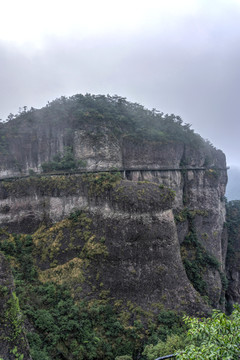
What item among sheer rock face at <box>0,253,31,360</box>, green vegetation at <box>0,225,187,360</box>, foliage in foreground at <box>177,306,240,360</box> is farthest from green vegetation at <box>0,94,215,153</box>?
foliage in foreground at <box>177,306,240,360</box>

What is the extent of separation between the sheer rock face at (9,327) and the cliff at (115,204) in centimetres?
480

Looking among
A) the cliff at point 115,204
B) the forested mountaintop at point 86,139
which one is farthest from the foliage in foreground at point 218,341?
the forested mountaintop at point 86,139

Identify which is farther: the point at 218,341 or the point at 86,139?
the point at 86,139

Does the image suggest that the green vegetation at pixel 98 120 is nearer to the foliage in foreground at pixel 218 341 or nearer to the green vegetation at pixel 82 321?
the green vegetation at pixel 82 321

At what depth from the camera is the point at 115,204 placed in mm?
23328

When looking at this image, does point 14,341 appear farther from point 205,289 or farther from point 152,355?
point 205,289

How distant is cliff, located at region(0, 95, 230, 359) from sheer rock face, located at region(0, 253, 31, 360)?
4.80m

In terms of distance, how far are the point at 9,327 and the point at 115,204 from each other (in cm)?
1292

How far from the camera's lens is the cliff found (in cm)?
2164

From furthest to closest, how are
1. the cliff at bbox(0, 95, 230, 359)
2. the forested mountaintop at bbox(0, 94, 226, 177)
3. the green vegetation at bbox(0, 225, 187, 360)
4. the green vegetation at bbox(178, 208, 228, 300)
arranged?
the forested mountaintop at bbox(0, 94, 226, 177)
the green vegetation at bbox(178, 208, 228, 300)
the cliff at bbox(0, 95, 230, 359)
the green vegetation at bbox(0, 225, 187, 360)

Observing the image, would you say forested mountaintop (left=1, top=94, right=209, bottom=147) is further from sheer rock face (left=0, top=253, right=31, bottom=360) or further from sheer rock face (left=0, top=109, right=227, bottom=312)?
sheer rock face (left=0, top=253, right=31, bottom=360)

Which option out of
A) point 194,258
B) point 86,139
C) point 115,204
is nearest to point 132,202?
point 115,204

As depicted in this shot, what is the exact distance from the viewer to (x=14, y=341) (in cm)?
1288

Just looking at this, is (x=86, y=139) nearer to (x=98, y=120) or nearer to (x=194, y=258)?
(x=98, y=120)
